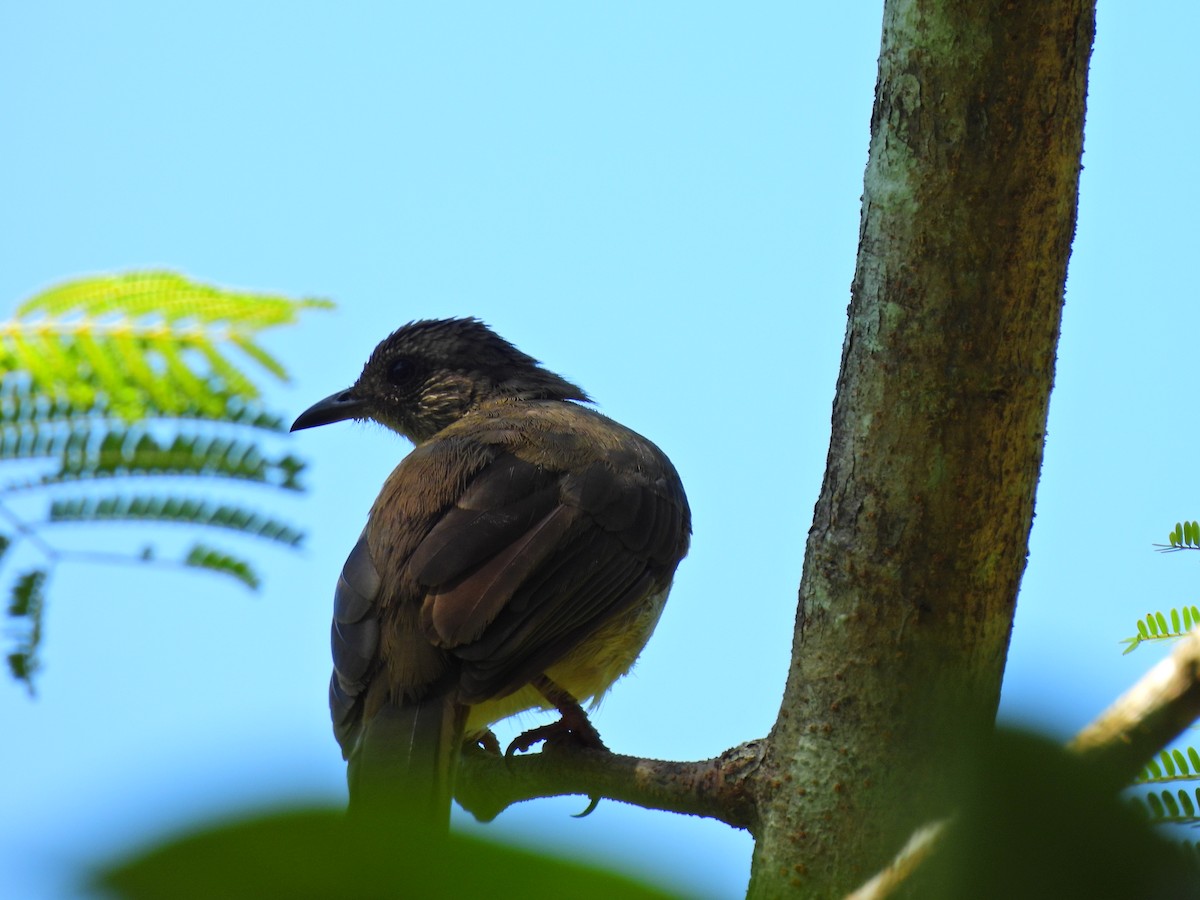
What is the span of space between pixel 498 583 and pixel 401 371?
109 inches

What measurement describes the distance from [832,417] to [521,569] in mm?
1656

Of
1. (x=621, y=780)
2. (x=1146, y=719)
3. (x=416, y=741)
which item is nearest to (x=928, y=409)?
(x=621, y=780)

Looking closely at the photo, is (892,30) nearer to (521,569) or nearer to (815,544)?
(815,544)

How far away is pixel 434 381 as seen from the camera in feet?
22.9

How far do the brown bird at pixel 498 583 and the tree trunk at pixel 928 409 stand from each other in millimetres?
1100

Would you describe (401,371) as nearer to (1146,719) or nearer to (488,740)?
(488,740)

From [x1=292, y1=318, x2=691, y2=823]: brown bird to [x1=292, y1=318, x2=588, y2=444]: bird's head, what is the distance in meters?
0.79

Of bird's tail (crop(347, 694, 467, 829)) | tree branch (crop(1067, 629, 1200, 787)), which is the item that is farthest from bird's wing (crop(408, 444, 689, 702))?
tree branch (crop(1067, 629, 1200, 787))

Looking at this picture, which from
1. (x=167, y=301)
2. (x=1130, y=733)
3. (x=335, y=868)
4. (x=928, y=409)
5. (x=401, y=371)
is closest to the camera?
(x=335, y=868)

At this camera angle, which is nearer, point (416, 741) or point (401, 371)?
point (416, 741)

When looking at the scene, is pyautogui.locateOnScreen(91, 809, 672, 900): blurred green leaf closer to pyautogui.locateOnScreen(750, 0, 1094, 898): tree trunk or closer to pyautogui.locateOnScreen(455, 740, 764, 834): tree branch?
pyautogui.locateOnScreen(750, 0, 1094, 898): tree trunk

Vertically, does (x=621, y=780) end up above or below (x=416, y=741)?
below

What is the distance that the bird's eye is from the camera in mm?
7055

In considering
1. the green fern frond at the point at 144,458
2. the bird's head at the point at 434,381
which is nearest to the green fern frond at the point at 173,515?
the green fern frond at the point at 144,458
